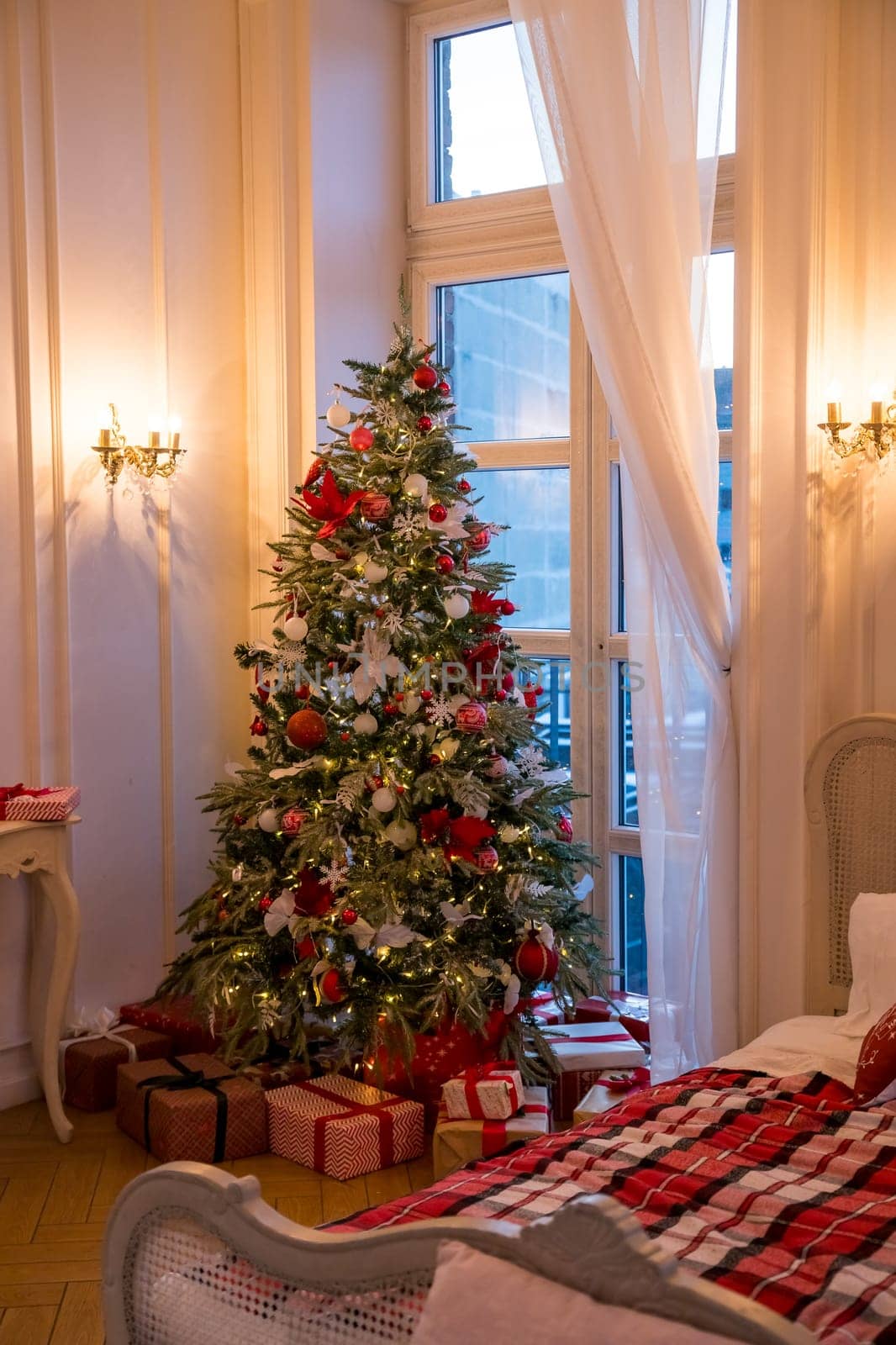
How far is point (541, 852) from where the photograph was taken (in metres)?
3.84

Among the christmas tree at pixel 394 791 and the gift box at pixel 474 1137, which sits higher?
the christmas tree at pixel 394 791

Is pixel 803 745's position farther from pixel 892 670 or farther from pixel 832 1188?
pixel 832 1188

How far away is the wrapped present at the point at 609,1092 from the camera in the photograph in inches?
128

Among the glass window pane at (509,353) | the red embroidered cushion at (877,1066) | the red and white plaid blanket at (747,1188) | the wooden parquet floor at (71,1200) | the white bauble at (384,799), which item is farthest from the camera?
the glass window pane at (509,353)

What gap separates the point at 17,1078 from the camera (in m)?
3.96

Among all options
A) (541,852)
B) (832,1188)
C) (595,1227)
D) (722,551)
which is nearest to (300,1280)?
(595,1227)

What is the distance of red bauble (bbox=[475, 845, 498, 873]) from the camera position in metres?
3.67

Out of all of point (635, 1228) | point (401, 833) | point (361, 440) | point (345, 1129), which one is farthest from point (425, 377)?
point (635, 1228)

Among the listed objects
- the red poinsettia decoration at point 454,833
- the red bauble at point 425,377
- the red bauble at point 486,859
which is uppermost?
the red bauble at point 425,377

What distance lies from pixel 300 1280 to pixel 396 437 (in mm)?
2592

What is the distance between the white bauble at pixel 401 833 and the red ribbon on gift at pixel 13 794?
3.16 ft

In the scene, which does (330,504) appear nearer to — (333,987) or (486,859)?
(486,859)

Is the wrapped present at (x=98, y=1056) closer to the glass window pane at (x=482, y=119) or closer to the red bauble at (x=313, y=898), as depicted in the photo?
the red bauble at (x=313, y=898)

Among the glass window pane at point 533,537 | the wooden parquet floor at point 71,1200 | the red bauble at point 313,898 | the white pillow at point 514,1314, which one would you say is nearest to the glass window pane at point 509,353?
the glass window pane at point 533,537
